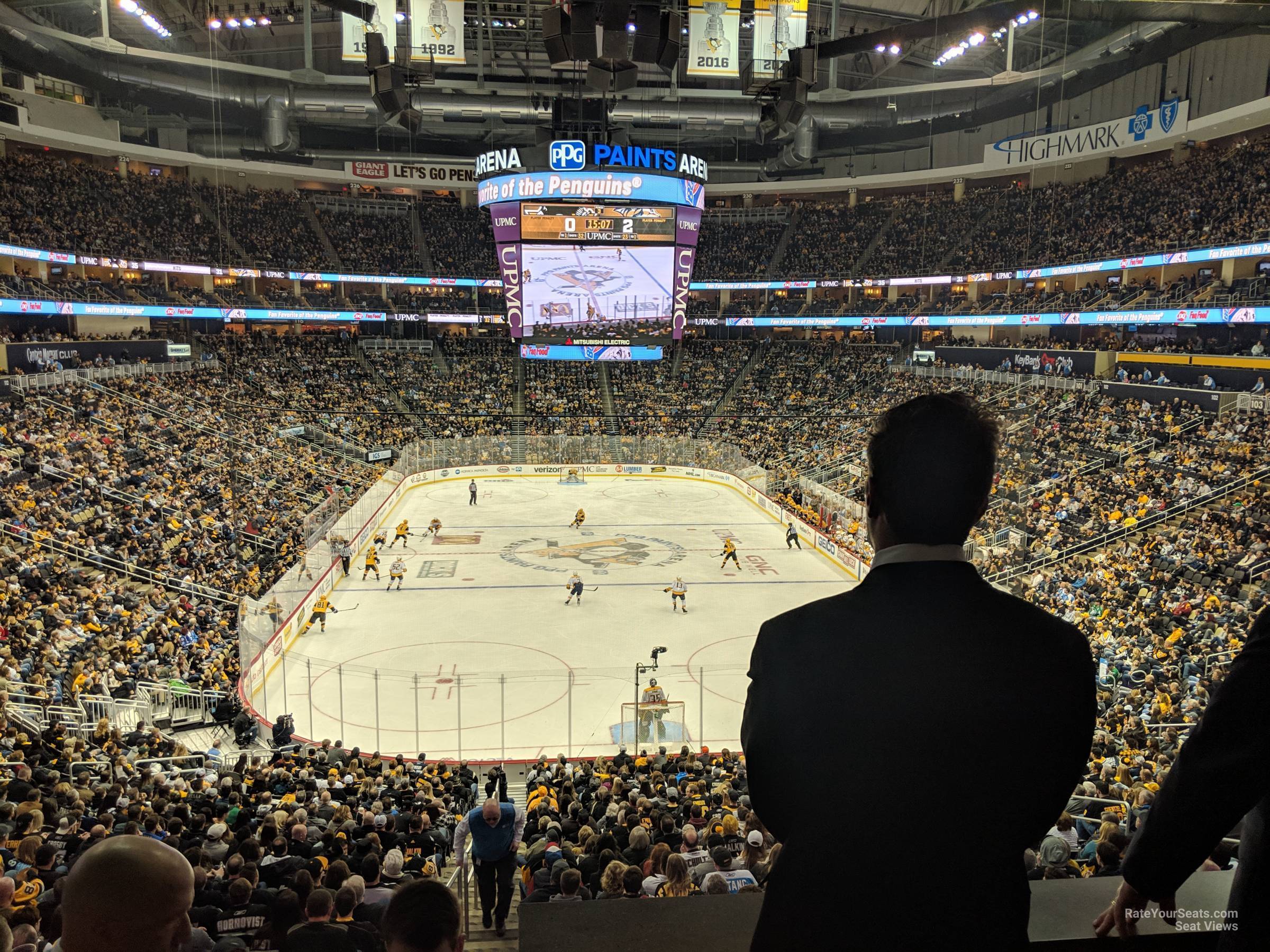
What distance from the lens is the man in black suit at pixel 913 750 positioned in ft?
5.02

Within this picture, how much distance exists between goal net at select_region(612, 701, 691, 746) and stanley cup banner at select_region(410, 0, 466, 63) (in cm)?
1748

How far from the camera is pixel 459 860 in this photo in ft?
23.5

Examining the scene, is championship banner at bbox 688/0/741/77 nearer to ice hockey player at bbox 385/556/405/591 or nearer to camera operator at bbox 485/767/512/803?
ice hockey player at bbox 385/556/405/591

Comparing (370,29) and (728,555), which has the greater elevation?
(370,29)

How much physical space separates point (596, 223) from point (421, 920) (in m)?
37.6

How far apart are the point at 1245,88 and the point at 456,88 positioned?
120 ft

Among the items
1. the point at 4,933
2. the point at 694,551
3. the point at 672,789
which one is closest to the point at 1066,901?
the point at 4,933

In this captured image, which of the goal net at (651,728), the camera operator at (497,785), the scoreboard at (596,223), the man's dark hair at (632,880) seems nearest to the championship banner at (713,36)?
the scoreboard at (596,223)

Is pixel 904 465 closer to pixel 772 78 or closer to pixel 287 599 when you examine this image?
pixel 287 599

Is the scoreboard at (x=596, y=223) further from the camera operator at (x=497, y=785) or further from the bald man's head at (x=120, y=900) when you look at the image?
the bald man's head at (x=120, y=900)

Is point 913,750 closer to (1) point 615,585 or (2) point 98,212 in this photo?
(1) point 615,585

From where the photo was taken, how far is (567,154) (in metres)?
33.5

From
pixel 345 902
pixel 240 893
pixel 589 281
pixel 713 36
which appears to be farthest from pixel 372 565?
pixel 345 902

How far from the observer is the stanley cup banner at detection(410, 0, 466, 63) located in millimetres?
22938
